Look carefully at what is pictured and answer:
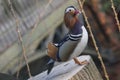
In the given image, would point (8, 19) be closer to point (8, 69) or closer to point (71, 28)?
point (8, 69)

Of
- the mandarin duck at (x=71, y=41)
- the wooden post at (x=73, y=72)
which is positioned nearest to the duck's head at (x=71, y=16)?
the mandarin duck at (x=71, y=41)

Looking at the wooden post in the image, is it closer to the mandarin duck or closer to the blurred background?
the mandarin duck

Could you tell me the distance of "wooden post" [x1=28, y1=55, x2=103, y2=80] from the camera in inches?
173

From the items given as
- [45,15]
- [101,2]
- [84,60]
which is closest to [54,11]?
[45,15]

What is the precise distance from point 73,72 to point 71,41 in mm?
271

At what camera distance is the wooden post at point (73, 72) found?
14.4 feet

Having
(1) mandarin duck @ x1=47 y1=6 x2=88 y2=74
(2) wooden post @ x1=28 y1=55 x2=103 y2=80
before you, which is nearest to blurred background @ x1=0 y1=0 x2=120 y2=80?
(2) wooden post @ x1=28 y1=55 x2=103 y2=80

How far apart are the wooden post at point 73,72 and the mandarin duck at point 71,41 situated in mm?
136

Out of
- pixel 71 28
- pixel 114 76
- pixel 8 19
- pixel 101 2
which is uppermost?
pixel 71 28

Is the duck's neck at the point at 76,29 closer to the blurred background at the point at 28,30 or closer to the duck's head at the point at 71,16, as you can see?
the duck's head at the point at 71,16

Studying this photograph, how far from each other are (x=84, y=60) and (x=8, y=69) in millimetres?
3882

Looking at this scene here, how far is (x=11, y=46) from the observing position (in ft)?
26.7

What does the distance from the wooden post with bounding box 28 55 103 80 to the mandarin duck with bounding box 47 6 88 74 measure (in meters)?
0.14

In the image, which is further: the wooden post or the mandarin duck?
the wooden post
